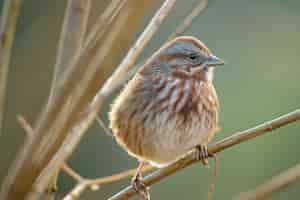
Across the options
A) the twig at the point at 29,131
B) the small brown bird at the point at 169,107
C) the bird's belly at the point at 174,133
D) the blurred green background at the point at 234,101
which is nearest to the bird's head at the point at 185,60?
the small brown bird at the point at 169,107

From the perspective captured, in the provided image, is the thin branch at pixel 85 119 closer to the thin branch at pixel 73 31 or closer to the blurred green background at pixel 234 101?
the thin branch at pixel 73 31

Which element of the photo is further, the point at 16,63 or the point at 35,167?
the point at 16,63

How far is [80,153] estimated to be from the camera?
6926 millimetres

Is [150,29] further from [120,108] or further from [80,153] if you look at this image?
[80,153]

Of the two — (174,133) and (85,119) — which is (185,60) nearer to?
(174,133)

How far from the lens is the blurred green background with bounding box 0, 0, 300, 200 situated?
242 inches

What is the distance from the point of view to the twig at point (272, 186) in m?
1.59

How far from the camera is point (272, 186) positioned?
64.9 inches

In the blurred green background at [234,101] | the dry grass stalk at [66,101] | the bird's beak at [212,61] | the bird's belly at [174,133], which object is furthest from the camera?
the blurred green background at [234,101]

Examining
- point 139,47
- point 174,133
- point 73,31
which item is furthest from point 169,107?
point 73,31

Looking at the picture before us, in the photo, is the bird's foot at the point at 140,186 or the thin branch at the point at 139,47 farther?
the bird's foot at the point at 140,186

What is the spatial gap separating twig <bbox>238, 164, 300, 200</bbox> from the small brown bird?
1.90 meters

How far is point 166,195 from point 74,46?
5413 millimetres

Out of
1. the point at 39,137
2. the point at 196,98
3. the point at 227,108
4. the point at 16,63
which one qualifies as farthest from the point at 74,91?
the point at 227,108
